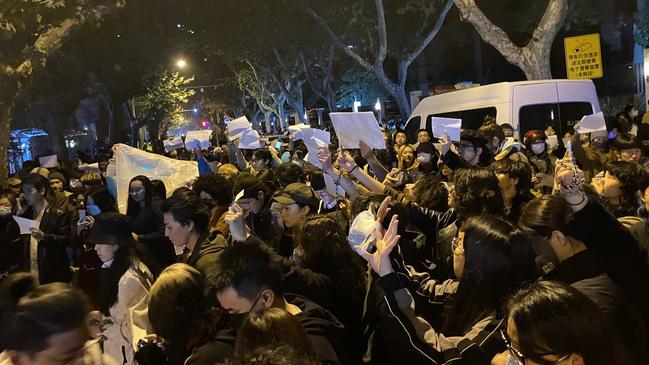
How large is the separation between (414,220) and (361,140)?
4.82 feet

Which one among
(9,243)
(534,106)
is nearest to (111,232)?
(9,243)

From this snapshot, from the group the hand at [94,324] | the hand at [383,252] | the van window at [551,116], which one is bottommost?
→ the van window at [551,116]

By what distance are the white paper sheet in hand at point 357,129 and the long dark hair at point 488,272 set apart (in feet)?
9.20

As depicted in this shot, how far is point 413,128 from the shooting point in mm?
12453

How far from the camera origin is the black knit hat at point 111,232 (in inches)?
155

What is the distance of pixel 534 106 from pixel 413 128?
3193 mm

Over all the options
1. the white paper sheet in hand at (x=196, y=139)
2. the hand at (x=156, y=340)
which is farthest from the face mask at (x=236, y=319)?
the white paper sheet in hand at (x=196, y=139)

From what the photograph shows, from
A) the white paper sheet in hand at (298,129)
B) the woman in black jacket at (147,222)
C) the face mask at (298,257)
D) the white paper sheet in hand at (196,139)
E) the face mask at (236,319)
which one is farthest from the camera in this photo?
the white paper sheet in hand at (196,139)

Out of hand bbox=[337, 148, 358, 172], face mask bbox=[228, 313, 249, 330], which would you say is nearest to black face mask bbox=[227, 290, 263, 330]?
face mask bbox=[228, 313, 249, 330]

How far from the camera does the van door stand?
9484 millimetres

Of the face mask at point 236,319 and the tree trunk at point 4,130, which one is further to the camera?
the tree trunk at point 4,130

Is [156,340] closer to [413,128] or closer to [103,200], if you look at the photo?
[103,200]

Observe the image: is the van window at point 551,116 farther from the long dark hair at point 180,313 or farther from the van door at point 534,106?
the long dark hair at point 180,313

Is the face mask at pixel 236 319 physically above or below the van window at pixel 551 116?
above
